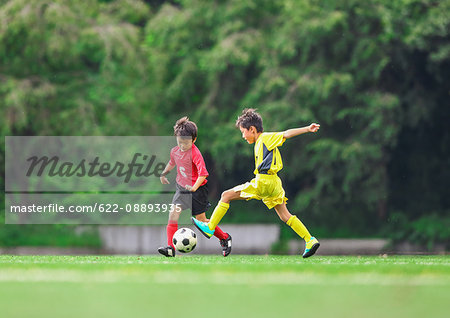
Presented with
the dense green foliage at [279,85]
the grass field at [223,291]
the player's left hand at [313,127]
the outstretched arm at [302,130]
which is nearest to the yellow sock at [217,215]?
the outstretched arm at [302,130]

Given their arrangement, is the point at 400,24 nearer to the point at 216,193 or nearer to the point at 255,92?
the point at 255,92

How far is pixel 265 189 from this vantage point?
9242 mm

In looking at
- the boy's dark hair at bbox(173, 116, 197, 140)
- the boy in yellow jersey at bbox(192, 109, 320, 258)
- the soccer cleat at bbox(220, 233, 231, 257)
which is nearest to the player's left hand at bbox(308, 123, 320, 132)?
the boy in yellow jersey at bbox(192, 109, 320, 258)

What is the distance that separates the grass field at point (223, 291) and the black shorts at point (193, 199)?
171 cm

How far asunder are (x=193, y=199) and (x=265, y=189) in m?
1.04

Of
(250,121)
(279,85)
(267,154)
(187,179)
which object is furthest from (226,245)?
(279,85)

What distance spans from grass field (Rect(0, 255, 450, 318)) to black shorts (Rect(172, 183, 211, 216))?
1.71 m

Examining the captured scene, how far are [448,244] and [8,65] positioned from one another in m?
13.8

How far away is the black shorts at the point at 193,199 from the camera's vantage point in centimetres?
967

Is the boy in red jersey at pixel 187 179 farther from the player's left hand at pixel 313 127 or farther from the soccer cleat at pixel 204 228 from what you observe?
the player's left hand at pixel 313 127

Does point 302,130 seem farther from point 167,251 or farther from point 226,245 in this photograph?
point 167,251

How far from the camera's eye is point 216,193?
23.7m

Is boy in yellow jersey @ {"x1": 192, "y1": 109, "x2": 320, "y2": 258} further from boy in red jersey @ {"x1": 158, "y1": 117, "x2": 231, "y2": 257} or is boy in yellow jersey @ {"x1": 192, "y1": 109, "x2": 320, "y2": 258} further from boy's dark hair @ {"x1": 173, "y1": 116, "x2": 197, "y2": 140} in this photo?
boy's dark hair @ {"x1": 173, "y1": 116, "x2": 197, "y2": 140}

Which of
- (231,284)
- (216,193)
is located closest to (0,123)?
(216,193)
